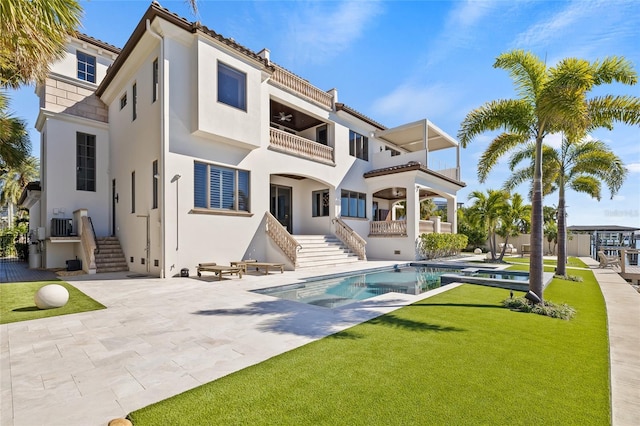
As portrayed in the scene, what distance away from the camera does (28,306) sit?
6.91m

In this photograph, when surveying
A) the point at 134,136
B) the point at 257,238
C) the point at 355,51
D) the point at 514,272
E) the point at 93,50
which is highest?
the point at 93,50

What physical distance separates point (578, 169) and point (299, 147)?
13.2 meters

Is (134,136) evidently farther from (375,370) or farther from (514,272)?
(514,272)

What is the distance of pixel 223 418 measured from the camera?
2.78m

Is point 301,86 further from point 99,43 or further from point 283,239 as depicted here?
point 99,43

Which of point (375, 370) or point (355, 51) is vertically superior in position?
point (355, 51)

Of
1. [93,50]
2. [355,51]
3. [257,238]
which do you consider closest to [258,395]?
[257,238]

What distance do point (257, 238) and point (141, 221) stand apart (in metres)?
4.72

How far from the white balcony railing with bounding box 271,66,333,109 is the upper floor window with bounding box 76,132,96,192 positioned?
993 centimetres

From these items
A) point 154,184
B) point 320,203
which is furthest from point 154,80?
point 320,203

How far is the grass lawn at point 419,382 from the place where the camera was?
2830mm

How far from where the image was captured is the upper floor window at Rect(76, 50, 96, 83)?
1616cm

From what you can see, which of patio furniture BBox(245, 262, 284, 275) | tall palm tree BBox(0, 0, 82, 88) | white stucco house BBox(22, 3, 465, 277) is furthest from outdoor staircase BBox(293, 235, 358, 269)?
tall palm tree BBox(0, 0, 82, 88)

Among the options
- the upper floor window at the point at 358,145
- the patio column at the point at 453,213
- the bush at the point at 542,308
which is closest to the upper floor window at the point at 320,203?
the upper floor window at the point at 358,145
